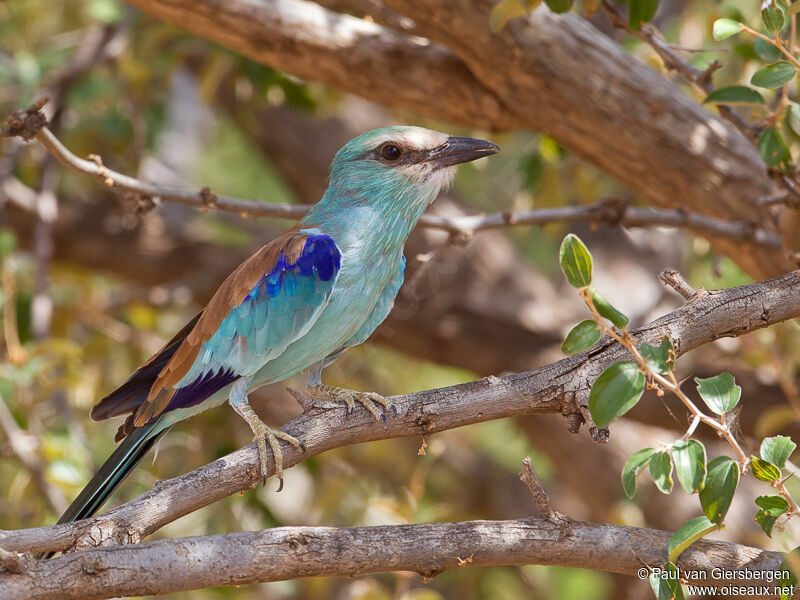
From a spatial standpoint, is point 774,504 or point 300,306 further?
point 300,306

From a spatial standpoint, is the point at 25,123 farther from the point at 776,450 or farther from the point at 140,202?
the point at 776,450

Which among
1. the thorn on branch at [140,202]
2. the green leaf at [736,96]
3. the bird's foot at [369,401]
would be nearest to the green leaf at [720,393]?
the bird's foot at [369,401]

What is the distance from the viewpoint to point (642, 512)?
5.59 m

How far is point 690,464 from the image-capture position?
191cm

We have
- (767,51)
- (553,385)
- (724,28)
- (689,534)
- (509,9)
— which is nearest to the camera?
(689,534)

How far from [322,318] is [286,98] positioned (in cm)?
201

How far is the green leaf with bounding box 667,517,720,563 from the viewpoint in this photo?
1.99m

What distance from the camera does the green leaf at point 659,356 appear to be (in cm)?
196

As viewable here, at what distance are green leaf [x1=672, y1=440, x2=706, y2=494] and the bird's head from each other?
58.3 inches

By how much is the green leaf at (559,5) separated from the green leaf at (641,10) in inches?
7.8

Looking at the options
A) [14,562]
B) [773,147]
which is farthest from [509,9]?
[14,562]

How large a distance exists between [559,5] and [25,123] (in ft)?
5.47

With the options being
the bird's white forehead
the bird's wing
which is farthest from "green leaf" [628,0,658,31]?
the bird's wing

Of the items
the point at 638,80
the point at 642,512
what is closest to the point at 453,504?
the point at 642,512
